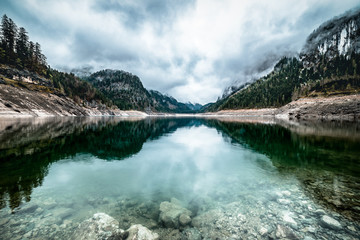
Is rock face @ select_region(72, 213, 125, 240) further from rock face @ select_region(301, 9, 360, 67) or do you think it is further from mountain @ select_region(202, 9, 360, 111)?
rock face @ select_region(301, 9, 360, 67)

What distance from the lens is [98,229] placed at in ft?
19.9

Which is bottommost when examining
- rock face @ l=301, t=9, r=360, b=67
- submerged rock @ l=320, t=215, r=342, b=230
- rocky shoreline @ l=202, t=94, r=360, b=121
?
submerged rock @ l=320, t=215, r=342, b=230

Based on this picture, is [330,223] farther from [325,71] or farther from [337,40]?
[337,40]

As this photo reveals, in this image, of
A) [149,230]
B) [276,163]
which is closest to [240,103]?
[276,163]

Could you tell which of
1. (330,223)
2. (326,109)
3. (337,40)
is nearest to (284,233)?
(330,223)

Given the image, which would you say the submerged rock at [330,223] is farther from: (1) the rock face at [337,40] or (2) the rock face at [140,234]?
(1) the rock face at [337,40]

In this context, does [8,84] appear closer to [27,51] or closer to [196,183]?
[27,51]

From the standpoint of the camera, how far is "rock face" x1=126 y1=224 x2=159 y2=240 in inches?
219

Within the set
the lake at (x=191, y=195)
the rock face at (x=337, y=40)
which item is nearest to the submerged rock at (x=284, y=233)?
the lake at (x=191, y=195)

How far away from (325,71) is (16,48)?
246957mm

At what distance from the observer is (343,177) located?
11156 millimetres

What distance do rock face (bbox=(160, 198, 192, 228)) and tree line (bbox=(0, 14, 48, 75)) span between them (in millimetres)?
126293

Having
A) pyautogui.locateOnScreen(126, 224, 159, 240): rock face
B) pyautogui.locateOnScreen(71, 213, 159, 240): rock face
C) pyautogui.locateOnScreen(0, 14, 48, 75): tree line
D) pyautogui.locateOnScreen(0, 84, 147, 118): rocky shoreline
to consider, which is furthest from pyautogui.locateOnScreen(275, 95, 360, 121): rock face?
pyautogui.locateOnScreen(0, 14, 48, 75): tree line

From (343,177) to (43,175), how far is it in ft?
72.4
